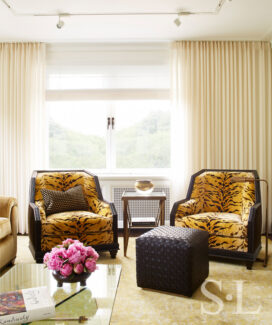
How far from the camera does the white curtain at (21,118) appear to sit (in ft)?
15.1

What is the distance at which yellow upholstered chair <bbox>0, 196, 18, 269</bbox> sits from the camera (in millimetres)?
3170

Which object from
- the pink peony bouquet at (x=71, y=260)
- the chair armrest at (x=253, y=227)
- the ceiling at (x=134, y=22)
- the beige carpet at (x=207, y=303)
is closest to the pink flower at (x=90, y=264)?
the pink peony bouquet at (x=71, y=260)

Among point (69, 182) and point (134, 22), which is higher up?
point (134, 22)

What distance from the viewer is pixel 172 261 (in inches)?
106

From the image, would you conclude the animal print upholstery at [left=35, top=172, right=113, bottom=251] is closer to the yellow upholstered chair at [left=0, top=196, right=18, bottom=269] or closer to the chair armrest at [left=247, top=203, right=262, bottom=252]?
the yellow upholstered chair at [left=0, top=196, right=18, bottom=269]

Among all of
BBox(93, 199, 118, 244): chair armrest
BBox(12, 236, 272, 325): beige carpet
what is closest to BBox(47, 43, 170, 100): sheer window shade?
BBox(93, 199, 118, 244): chair armrest

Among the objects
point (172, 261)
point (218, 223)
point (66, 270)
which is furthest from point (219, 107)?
point (66, 270)

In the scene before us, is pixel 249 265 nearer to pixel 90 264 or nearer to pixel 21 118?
pixel 90 264

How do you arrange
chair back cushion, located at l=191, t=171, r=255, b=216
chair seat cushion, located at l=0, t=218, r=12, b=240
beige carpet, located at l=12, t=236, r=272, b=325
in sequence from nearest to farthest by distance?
beige carpet, located at l=12, t=236, r=272, b=325 → chair seat cushion, located at l=0, t=218, r=12, b=240 → chair back cushion, located at l=191, t=171, r=255, b=216

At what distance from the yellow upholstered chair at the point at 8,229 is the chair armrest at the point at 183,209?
5.01ft

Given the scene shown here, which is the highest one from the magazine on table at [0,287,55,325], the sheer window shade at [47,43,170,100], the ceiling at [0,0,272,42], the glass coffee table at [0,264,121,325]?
the ceiling at [0,0,272,42]

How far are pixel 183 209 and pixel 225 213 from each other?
1.45 ft

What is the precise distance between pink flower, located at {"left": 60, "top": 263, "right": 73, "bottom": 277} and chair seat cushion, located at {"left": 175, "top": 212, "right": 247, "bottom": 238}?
5.37 feet

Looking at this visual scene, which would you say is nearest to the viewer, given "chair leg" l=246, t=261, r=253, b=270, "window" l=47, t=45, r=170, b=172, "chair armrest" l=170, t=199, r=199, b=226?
"chair leg" l=246, t=261, r=253, b=270
